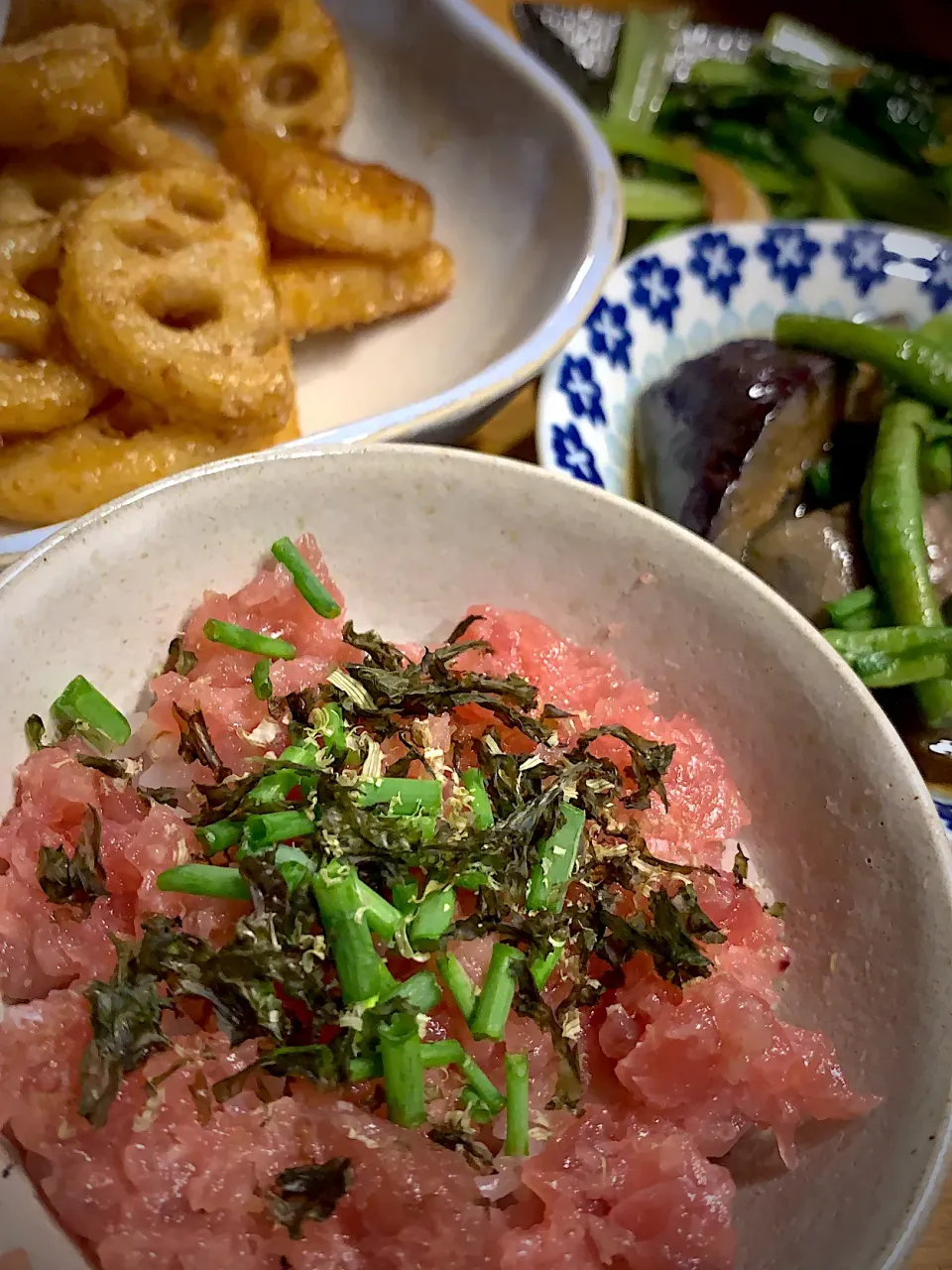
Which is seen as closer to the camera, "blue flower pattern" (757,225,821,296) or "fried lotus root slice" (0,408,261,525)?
"fried lotus root slice" (0,408,261,525)

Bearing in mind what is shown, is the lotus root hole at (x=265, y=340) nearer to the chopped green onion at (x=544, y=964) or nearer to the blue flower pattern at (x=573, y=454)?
the blue flower pattern at (x=573, y=454)

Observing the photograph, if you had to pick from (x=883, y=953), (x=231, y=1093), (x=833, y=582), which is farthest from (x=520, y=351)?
(x=231, y=1093)

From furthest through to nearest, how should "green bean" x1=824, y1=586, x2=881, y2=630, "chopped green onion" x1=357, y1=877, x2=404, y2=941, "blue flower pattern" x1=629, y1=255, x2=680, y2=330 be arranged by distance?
"blue flower pattern" x1=629, y1=255, x2=680, y2=330, "green bean" x1=824, y1=586, x2=881, y2=630, "chopped green onion" x1=357, y1=877, x2=404, y2=941

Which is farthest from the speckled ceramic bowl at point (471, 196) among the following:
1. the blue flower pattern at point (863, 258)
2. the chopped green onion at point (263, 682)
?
the chopped green onion at point (263, 682)

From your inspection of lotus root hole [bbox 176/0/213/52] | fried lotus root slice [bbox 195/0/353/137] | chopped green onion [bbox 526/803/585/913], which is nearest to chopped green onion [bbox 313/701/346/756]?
chopped green onion [bbox 526/803/585/913]

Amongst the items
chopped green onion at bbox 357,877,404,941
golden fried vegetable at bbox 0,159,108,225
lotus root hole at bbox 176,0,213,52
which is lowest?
chopped green onion at bbox 357,877,404,941

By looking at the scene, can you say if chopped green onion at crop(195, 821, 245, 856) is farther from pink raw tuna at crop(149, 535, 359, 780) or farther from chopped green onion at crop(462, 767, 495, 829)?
chopped green onion at crop(462, 767, 495, 829)
